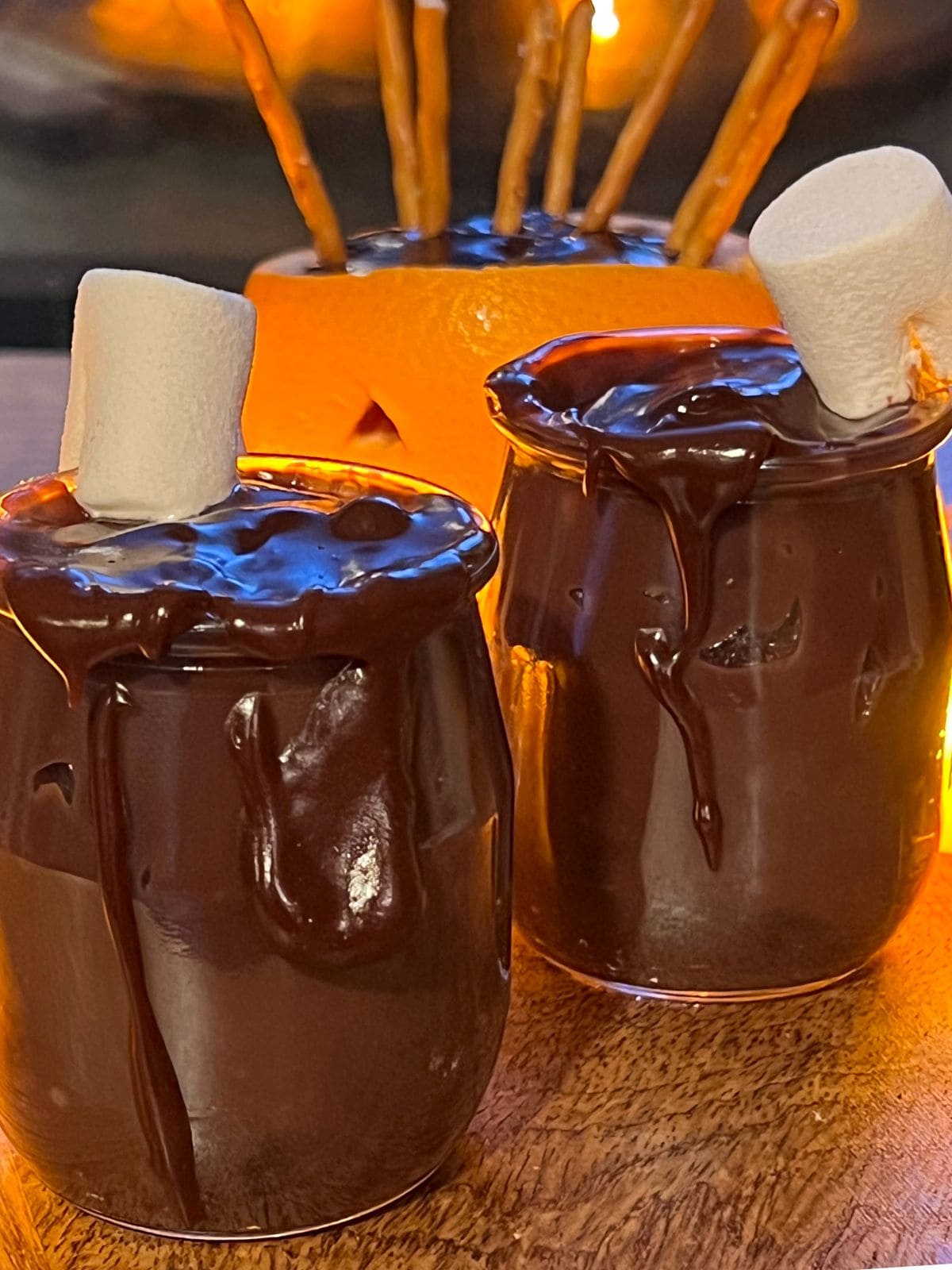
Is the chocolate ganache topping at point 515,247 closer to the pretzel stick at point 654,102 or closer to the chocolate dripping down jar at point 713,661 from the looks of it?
the pretzel stick at point 654,102

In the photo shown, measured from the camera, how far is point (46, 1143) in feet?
1.80

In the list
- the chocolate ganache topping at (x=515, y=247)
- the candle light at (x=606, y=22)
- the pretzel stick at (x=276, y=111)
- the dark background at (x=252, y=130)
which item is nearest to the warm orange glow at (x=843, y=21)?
the dark background at (x=252, y=130)

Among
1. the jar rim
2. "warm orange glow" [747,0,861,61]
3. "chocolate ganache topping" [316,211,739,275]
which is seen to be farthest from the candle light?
the jar rim

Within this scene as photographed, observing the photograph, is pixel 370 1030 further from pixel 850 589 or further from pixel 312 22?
pixel 312 22

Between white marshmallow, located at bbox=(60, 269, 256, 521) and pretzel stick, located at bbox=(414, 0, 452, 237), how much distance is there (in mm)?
281

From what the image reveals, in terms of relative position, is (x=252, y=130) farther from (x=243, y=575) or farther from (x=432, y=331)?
(x=243, y=575)

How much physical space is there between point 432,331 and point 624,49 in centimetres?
84

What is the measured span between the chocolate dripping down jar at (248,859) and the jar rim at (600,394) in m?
0.09

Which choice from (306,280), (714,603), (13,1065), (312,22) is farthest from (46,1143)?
(312,22)

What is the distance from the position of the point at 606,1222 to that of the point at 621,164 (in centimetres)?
49

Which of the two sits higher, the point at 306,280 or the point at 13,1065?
the point at 306,280

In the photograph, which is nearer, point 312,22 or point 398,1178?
point 398,1178

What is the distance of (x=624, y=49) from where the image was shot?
1.54 meters

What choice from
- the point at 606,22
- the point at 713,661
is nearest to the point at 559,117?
the point at 713,661
